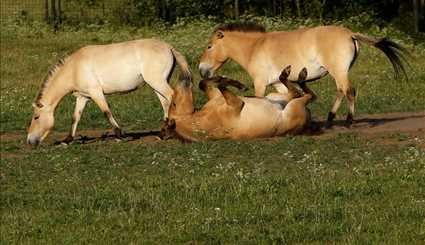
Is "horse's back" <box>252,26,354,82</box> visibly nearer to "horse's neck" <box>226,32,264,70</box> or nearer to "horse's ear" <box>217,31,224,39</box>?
"horse's neck" <box>226,32,264,70</box>

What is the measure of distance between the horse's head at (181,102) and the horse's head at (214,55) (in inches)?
75.9

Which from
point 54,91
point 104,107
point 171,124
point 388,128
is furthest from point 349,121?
point 54,91

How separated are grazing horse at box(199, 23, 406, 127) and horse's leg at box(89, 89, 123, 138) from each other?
2.16 metres

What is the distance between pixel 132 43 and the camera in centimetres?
1678

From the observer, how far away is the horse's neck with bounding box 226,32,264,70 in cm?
1681

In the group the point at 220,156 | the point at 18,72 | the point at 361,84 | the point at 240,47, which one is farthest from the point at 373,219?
the point at 18,72

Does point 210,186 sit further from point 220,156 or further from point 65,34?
point 65,34

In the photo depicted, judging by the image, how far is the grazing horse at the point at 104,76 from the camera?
1639 cm

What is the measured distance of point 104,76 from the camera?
16578 mm

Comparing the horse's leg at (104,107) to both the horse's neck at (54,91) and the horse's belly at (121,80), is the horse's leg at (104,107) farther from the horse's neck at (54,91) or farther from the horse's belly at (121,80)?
the horse's neck at (54,91)

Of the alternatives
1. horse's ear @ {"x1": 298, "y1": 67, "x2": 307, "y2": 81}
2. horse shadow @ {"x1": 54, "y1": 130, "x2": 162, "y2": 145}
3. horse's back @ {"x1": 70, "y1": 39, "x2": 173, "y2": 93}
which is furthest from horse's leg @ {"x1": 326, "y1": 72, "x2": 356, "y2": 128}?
horse shadow @ {"x1": 54, "y1": 130, "x2": 162, "y2": 145}

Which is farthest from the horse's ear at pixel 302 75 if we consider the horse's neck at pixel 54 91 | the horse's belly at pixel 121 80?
the horse's neck at pixel 54 91

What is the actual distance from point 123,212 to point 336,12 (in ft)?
100

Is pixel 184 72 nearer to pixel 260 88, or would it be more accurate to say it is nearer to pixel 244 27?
pixel 260 88
